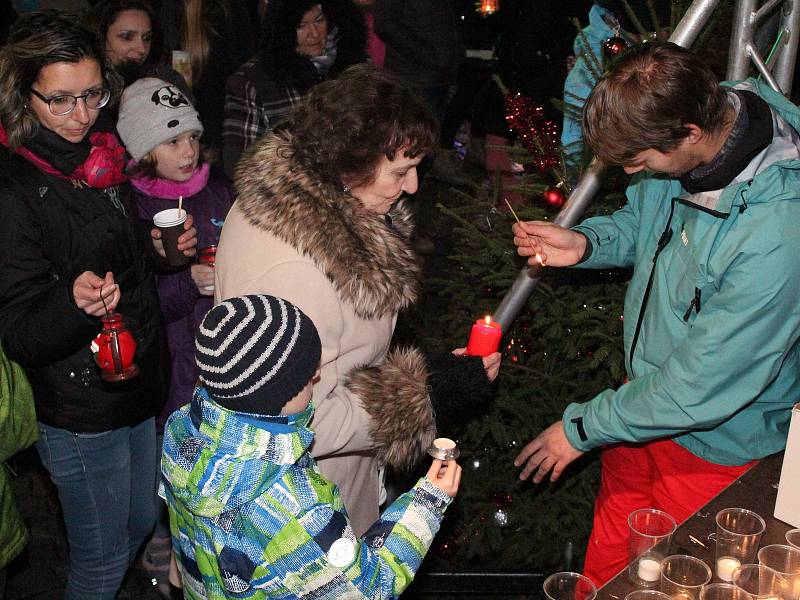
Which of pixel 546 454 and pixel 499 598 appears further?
pixel 499 598

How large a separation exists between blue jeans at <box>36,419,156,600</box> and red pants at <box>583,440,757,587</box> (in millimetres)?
1856

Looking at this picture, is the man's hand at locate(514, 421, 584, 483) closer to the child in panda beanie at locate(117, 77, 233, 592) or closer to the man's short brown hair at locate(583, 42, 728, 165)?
the man's short brown hair at locate(583, 42, 728, 165)

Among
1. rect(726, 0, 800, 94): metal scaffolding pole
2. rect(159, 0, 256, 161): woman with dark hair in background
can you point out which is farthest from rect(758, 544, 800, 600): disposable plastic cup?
rect(159, 0, 256, 161): woman with dark hair in background

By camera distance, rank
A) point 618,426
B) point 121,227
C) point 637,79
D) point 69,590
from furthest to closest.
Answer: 1. point 69,590
2. point 121,227
3. point 618,426
4. point 637,79

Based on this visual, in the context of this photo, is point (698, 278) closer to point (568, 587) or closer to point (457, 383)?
point (457, 383)

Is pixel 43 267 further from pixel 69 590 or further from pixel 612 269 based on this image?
pixel 612 269

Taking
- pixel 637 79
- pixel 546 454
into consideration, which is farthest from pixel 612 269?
pixel 637 79

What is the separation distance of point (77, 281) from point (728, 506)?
224 centimetres

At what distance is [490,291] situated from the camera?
412cm

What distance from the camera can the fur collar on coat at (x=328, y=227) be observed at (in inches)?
102

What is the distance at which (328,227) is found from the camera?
2.62 m

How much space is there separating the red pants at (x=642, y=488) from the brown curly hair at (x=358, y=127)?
1.39 meters

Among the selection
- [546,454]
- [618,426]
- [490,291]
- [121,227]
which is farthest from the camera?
[490,291]

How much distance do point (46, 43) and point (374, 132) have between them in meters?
1.33
